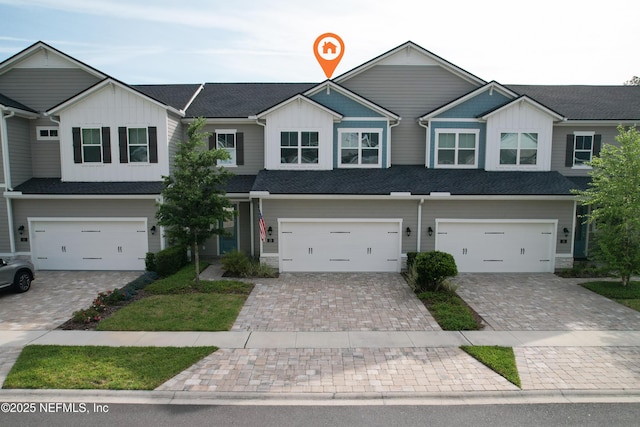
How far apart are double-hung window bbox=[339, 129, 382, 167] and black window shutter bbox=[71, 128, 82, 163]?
37.1ft

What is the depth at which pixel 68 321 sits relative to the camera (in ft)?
35.7

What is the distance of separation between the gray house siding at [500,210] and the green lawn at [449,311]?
400 centimetres

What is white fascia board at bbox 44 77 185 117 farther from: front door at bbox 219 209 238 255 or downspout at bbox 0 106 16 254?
front door at bbox 219 209 238 255

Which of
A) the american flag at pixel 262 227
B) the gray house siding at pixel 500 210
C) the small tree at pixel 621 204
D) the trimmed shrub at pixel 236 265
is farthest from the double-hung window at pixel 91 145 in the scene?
the small tree at pixel 621 204

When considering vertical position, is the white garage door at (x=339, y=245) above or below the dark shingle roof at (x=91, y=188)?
below

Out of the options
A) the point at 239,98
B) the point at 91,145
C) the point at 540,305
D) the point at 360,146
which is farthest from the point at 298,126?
the point at 540,305

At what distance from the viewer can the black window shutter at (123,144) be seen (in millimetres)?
17000

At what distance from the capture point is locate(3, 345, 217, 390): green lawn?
296 inches

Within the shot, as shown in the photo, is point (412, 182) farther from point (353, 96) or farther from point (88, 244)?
point (88, 244)

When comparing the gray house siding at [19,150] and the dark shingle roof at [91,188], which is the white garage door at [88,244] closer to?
the dark shingle roof at [91,188]

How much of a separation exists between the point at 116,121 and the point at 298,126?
7.78 meters

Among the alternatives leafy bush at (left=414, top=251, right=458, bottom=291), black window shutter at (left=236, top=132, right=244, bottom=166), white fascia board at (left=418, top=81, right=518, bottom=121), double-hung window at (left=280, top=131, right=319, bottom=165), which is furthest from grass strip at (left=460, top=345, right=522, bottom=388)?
black window shutter at (left=236, top=132, right=244, bottom=166)

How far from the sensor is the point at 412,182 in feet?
55.1

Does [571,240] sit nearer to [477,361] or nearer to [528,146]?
[528,146]
